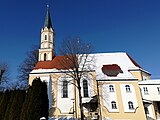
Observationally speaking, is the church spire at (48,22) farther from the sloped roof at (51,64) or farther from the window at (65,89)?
the window at (65,89)

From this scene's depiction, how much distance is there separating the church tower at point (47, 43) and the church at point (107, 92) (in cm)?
284

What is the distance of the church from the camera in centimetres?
2742

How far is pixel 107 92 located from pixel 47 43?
17318 mm

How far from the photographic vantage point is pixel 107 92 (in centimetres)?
2886

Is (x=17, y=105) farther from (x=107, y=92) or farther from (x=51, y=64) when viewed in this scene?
(x=51, y=64)

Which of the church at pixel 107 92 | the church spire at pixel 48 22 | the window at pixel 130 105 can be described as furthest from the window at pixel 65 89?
the church spire at pixel 48 22

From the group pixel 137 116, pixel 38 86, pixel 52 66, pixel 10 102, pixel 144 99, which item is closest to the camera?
pixel 38 86

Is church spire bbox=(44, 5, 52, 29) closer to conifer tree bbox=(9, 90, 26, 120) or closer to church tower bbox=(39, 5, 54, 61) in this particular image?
church tower bbox=(39, 5, 54, 61)

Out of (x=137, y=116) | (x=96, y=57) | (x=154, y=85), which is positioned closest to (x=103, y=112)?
(x=137, y=116)

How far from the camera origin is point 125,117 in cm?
2672

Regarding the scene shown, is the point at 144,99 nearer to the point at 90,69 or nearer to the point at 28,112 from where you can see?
the point at 90,69

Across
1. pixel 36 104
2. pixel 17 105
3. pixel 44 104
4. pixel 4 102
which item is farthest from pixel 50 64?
pixel 36 104

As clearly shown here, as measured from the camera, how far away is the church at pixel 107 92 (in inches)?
1080

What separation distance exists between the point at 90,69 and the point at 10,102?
52.8ft
